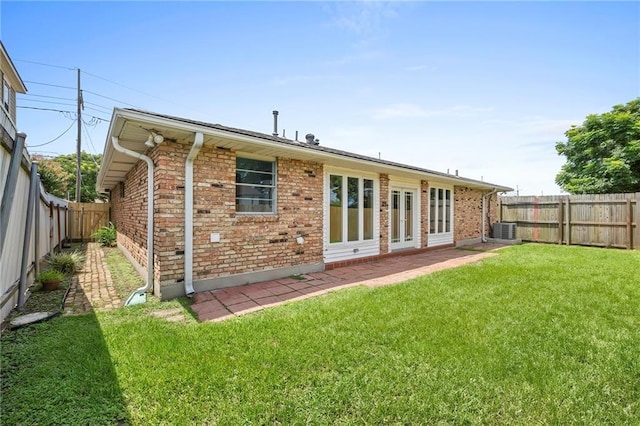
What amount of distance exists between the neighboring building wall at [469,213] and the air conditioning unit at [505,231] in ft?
1.61

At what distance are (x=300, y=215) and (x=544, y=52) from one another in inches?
274

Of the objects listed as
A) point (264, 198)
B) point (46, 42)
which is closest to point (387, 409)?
point (264, 198)

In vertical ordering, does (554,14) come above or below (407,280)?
above

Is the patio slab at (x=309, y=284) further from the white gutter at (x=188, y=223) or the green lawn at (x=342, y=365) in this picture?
the green lawn at (x=342, y=365)

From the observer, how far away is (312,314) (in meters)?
3.99

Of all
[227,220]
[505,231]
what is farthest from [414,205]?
[227,220]

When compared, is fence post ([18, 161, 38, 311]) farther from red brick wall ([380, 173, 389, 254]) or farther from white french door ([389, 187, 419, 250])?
white french door ([389, 187, 419, 250])

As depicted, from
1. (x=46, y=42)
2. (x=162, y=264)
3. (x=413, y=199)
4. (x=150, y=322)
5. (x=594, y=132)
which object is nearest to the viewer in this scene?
(x=150, y=322)

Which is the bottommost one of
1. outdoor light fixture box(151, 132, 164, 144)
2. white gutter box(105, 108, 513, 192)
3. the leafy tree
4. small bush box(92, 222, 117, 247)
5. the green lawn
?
the green lawn

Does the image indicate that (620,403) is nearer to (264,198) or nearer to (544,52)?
(264,198)

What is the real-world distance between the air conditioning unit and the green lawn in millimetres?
9042

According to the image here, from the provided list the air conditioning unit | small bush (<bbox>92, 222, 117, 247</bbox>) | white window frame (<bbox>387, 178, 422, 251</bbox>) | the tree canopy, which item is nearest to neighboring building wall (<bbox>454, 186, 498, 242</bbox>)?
the air conditioning unit

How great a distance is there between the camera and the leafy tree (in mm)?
14289

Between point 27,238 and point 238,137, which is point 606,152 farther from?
point 27,238
